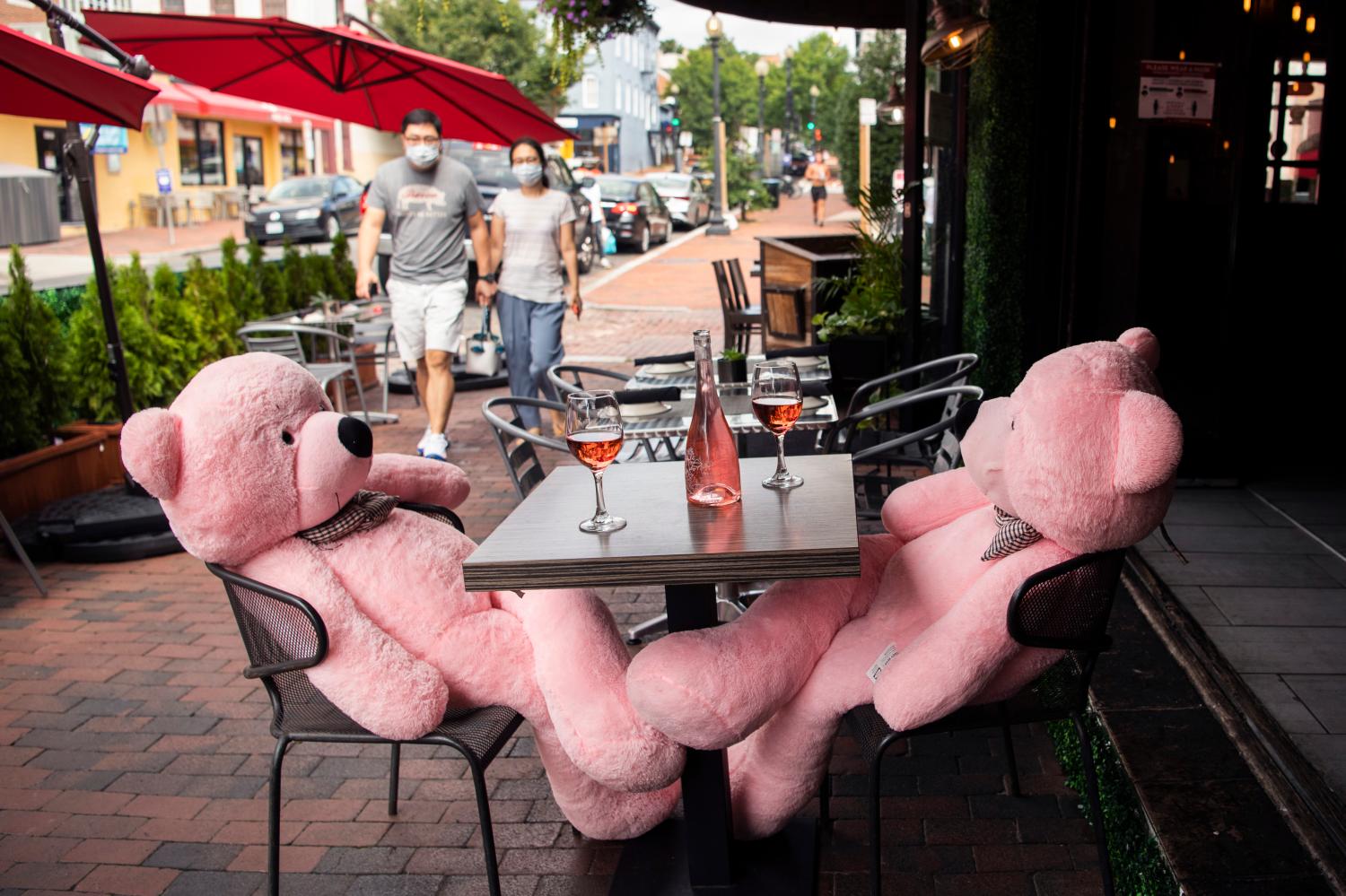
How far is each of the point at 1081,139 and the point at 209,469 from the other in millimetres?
4180

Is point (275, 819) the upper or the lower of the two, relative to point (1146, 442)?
lower

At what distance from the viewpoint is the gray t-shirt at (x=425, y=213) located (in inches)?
285

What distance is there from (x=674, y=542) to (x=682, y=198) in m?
28.7

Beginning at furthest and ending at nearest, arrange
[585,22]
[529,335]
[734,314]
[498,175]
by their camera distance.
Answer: [498,175]
[734,314]
[585,22]
[529,335]

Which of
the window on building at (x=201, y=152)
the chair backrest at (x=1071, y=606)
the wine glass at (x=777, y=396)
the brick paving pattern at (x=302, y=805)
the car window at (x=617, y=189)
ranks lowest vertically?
the brick paving pattern at (x=302, y=805)

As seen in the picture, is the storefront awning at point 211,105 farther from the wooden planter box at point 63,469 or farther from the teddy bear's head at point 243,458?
the teddy bear's head at point 243,458

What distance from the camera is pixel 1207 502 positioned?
4.99m

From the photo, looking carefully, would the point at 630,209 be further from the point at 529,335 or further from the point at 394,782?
the point at 394,782

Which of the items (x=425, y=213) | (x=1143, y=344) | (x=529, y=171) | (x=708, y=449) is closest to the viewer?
(x=1143, y=344)

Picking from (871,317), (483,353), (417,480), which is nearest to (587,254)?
(483,353)

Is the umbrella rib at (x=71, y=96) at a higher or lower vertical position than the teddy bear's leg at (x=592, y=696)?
higher

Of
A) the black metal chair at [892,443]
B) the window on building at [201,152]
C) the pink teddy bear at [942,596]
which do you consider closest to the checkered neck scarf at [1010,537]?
the pink teddy bear at [942,596]

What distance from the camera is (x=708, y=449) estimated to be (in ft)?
8.77

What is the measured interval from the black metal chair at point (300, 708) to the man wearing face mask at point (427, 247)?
446cm
